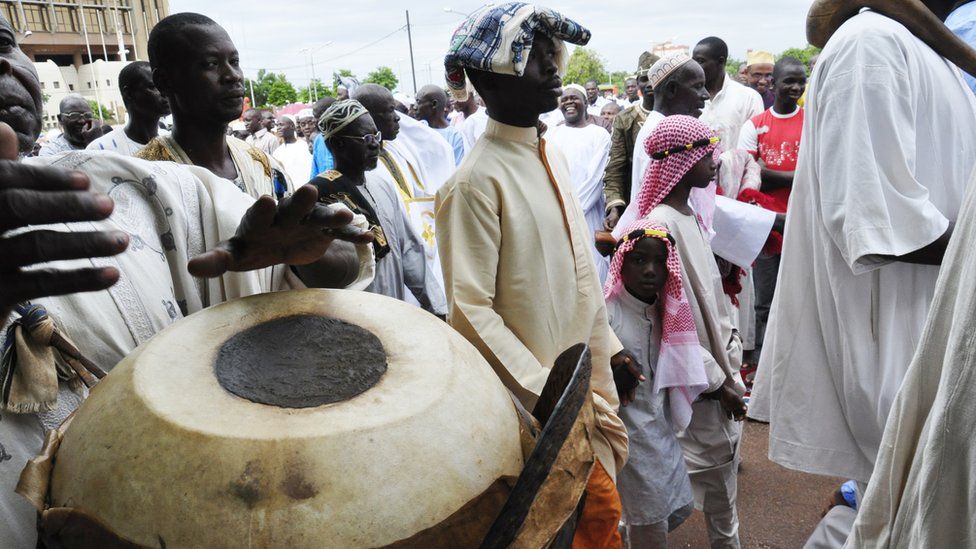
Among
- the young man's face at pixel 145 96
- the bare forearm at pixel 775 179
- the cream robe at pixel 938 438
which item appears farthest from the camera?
the bare forearm at pixel 775 179

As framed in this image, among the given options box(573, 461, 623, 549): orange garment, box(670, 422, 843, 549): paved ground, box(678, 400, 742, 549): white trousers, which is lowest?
box(670, 422, 843, 549): paved ground

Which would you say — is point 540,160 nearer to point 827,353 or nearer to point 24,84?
point 827,353

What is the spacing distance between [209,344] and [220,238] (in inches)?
20.2

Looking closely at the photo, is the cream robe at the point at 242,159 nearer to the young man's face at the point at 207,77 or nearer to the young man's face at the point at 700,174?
the young man's face at the point at 207,77

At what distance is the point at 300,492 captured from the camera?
2.85 feet

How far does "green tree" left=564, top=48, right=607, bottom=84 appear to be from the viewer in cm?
4021

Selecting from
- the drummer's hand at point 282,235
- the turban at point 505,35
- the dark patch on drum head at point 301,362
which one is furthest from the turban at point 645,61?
the dark patch on drum head at point 301,362

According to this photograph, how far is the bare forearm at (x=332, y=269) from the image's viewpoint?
55.9 inches

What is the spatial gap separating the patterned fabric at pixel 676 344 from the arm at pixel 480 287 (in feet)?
2.52

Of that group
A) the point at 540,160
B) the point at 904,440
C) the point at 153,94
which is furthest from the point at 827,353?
the point at 153,94

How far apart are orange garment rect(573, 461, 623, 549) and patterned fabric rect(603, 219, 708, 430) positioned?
1.06 meters

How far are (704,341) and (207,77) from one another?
7.27 feet

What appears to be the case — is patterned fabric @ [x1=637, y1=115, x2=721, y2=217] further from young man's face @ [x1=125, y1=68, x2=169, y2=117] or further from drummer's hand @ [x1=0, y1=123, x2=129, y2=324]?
young man's face @ [x1=125, y1=68, x2=169, y2=117]

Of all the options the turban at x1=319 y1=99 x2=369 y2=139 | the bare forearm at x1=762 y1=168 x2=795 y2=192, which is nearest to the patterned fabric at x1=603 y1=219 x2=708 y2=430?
the turban at x1=319 y1=99 x2=369 y2=139
